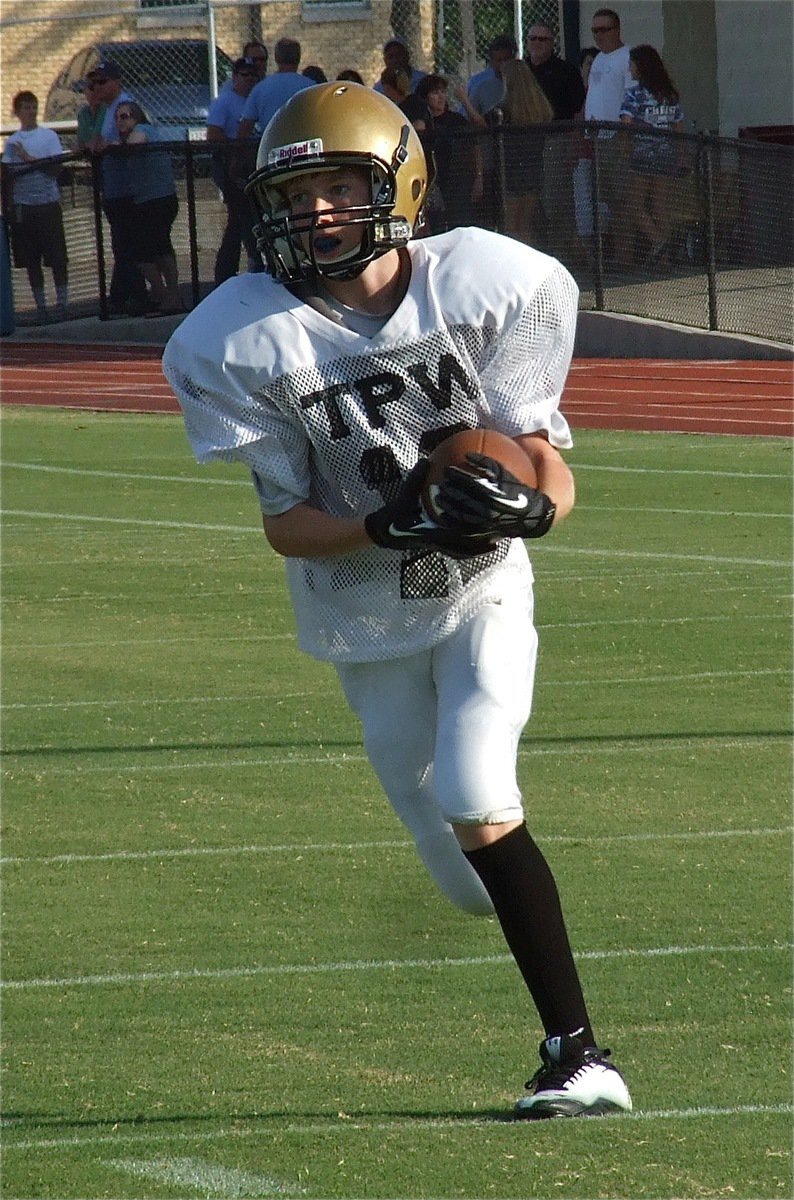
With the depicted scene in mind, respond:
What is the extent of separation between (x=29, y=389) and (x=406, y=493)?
15368 mm

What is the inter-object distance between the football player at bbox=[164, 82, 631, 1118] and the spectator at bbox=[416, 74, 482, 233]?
49.4 ft

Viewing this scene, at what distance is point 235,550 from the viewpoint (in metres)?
11.6

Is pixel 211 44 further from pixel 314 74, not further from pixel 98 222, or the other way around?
pixel 314 74

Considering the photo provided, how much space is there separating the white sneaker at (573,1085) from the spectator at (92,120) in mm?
18651

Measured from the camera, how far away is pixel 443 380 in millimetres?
4332

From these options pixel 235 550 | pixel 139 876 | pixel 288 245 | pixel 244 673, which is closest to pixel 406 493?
pixel 288 245

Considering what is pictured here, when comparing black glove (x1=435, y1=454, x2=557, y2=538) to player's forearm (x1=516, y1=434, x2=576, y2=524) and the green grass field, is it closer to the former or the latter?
player's forearm (x1=516, y1=434, x2=576, y2=524)

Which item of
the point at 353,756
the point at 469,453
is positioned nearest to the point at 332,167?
the point at 469,453

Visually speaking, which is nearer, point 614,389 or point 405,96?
point 614,389

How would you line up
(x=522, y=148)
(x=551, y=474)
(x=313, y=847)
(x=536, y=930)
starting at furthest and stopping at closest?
(x=522, y=148), (x=313, y=847), (x=551, y=474), (x=536, y=930)

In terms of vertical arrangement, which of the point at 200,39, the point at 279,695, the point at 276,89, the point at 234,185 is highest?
the point at 200,39

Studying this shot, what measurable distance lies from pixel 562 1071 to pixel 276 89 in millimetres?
16552

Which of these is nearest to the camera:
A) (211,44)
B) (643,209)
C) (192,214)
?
(643,209)

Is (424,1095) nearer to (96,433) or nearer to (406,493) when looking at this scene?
(406,493)
